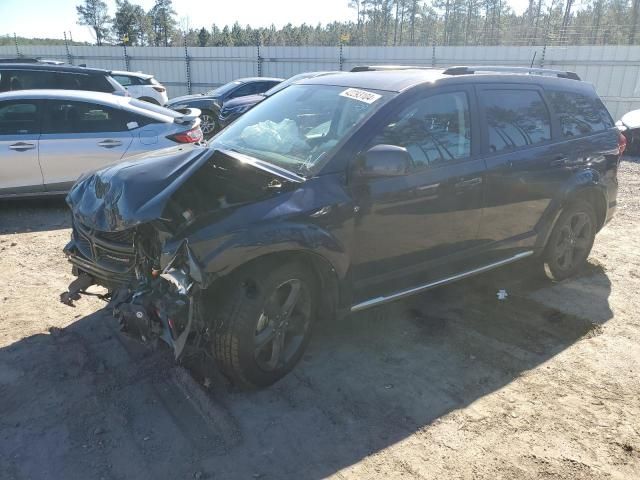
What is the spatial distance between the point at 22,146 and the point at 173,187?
4408mm

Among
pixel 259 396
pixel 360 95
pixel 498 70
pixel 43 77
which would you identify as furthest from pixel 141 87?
pixel 259 396

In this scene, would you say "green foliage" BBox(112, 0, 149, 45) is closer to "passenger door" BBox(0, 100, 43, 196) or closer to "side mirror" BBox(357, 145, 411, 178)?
"passenger door" BBox(0, 100, 43, 196)

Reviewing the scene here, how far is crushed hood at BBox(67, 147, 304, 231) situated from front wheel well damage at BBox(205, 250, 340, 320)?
0.37 metres

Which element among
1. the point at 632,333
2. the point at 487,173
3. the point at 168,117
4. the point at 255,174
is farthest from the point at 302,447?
the point at 168,117

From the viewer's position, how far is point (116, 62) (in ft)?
81.3

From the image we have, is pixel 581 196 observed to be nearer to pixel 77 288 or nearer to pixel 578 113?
pixel 578 113

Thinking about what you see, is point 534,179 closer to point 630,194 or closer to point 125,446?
point 125,446

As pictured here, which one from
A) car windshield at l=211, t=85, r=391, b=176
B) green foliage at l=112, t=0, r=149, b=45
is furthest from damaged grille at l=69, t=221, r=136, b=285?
green foliage at l=112, t=0, r=149, b=45

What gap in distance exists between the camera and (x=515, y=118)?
4285 millimetres

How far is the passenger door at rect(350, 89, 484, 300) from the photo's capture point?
3439mm

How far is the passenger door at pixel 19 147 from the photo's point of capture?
20.8ft

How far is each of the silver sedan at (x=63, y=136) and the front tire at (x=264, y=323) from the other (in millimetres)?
4085

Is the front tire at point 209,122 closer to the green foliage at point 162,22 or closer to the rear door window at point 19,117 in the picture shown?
the rear door window at point 19,117

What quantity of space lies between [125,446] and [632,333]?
3747 mm
